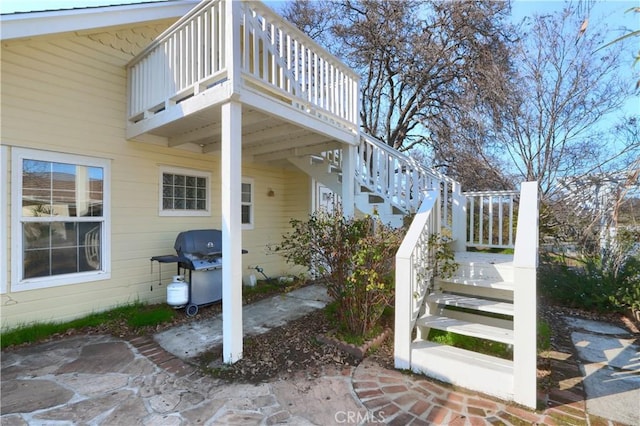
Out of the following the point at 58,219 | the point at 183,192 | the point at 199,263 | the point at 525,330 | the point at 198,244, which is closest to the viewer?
the point at 525,330

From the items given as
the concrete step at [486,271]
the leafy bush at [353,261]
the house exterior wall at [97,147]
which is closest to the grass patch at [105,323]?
the house exterior wall at [97,147]

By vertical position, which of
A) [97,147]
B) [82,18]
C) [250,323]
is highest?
[82,18]

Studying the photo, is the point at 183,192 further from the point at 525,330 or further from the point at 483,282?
the point at 525,330

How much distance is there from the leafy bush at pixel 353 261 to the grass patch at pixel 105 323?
227cm

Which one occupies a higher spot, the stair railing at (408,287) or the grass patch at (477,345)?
the stair railing at (408,287)

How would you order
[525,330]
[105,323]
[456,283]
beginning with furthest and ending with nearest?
[105,323], [456,283], [525,330]

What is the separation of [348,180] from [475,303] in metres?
2.69

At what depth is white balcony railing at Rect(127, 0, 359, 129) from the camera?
3477mm

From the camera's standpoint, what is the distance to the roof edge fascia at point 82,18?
3.40 m

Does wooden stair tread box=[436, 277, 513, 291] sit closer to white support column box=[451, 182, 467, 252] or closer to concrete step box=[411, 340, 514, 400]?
concrete step box=[411, 340, 514, 400]

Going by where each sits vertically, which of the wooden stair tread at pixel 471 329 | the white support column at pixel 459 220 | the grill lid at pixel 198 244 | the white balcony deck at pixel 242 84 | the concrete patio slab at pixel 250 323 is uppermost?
the white balcony deck at pixel 242 84

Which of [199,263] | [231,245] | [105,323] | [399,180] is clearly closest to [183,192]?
[199,263]

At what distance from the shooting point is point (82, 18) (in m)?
4.01

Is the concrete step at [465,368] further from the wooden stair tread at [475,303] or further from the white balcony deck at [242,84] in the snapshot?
the white balcony deck at [242,84]
